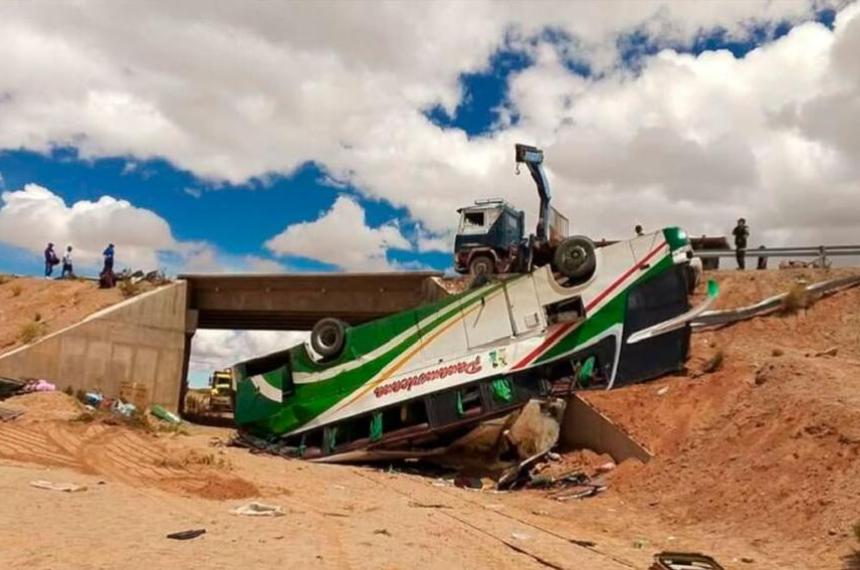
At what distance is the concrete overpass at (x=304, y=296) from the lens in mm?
26938

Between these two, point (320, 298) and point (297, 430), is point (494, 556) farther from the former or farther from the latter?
point (320, 298)

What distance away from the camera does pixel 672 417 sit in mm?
14188

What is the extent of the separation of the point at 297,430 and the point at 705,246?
14737mm

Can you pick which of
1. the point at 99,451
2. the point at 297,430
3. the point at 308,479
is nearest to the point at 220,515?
the point at 308,479

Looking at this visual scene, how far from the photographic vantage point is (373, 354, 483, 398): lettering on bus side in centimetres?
1666

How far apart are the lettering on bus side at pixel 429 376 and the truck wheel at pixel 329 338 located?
1.72 meters

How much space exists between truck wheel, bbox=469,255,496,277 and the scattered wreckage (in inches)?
189

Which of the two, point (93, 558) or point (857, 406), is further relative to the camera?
point (857, 406)

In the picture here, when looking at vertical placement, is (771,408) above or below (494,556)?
above

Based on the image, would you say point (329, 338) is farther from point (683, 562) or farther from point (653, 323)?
point (683, 562)

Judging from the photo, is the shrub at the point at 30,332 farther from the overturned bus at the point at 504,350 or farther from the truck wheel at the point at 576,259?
the truck wheel at the point at 576,259

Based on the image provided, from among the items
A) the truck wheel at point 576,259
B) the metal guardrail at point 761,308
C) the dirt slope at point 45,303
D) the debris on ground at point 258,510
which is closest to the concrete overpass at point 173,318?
the dirt slope at point 45,303

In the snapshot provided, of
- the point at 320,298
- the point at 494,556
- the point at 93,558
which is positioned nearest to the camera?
the point at 93,558

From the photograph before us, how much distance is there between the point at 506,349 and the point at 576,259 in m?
2.87
